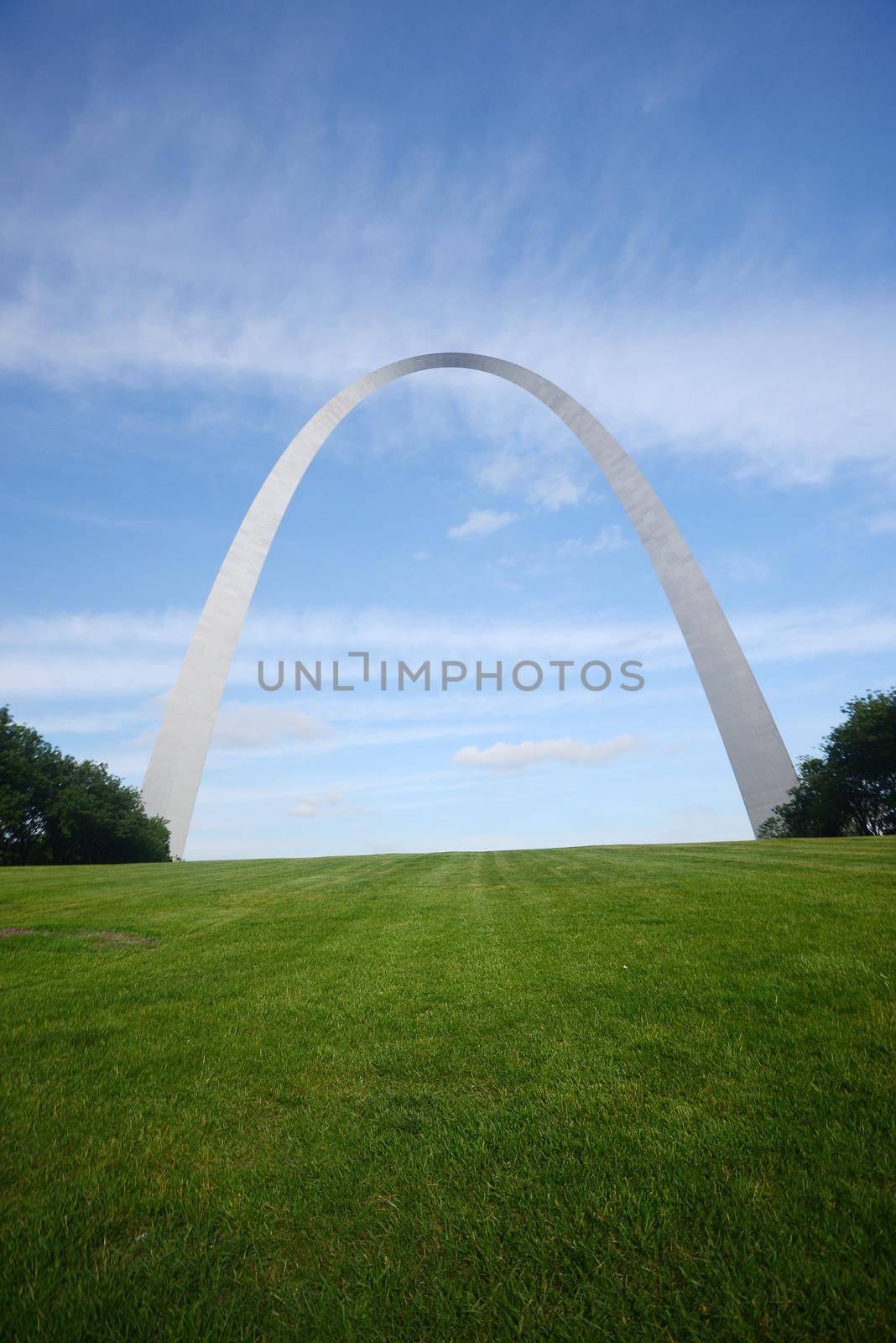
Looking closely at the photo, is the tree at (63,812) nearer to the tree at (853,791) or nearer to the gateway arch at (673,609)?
the gateway arch at (673,609)

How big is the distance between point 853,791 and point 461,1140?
30392mm

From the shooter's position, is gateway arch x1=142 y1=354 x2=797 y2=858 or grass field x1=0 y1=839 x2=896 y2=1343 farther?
gateway arch x1=142 y1=354 x2=797 y2=858

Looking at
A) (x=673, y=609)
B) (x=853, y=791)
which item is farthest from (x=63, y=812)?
(x=853, y=791)

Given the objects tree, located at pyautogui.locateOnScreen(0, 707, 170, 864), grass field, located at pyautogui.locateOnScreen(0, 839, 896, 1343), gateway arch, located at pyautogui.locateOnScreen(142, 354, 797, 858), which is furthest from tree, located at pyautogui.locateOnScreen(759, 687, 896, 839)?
tree, located at pyautogui.locateOnScreen(0, 707, 170, 864)

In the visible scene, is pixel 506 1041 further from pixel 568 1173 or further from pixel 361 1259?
pixel 361 1259

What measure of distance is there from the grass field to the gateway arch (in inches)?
940

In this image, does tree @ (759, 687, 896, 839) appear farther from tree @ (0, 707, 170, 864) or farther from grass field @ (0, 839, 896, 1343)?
tree @ (0, 707, 170, 864)

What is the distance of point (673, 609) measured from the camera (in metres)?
32.8

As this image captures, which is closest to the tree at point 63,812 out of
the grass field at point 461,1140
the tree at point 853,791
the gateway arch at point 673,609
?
the gateway arch at point 673,609

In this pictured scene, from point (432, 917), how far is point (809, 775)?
82.6 feet

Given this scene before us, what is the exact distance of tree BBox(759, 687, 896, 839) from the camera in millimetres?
27359

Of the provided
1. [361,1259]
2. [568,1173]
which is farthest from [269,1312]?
[568,1173]

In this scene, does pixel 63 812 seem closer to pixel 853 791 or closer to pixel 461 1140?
pixel 461 1140

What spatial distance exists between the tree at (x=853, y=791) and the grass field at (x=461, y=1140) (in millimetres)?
22502
